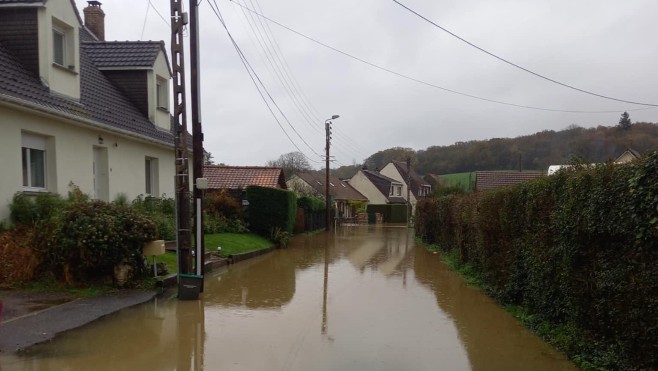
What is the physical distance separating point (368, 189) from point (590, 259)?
67038 mm

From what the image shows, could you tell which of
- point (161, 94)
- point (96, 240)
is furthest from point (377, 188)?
point (96, 240)

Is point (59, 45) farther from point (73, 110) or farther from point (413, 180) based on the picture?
point (413, 180)

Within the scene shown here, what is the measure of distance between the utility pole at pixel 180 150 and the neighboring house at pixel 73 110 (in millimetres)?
3176

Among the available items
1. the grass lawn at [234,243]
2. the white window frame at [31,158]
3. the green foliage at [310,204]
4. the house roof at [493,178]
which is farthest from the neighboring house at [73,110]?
the house roof at [493,178]

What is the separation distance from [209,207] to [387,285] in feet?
41.1

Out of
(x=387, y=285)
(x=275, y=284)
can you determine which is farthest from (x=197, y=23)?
(x=387, y=285)

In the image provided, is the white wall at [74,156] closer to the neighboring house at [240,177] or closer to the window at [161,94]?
the window at [161,94]

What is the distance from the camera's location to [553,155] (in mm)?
25688

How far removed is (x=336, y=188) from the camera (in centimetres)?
6550

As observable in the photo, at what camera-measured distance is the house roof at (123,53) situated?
18.8 meters

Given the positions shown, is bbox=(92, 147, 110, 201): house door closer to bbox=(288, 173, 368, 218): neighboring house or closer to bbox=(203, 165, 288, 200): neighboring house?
bbox=(203, 165, 288, 200): neighboring house

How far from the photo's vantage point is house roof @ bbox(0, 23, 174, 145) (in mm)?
11844

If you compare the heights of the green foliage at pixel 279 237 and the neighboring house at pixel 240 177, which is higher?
the neighboring house at pixel 240 177

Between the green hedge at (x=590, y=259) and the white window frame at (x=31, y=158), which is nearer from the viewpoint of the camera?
the green hedge at (x=590, y=259)
